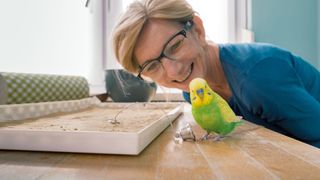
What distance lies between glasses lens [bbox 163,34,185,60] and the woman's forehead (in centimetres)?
2

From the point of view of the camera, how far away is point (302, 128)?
2.33 feet

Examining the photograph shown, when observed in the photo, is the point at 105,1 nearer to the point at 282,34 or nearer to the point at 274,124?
the point at 282,34

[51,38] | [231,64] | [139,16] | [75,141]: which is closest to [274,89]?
[231,64]

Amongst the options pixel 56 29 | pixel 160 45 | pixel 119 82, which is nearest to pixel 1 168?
pixel 160 45

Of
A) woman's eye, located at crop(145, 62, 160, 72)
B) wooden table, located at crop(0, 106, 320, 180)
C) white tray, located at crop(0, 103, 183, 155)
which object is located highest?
woman's eye, located at crop(145, 62, 160, 72)

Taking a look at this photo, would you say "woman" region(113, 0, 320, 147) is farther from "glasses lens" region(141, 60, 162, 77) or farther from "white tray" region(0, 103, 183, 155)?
"white tray" region(0, 103, 183, 155)

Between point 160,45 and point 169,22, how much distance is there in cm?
7

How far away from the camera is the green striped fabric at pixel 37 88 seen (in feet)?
2.53

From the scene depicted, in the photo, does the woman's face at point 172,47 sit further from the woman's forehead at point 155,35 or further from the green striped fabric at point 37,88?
the green striped fabric at point 37,88

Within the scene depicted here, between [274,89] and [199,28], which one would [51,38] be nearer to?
[199,28]

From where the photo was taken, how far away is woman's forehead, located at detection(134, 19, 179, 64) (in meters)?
0.77

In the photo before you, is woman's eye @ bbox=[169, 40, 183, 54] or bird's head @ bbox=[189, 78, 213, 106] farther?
woman's eye @ bbox=[169, 40, 183, 54]

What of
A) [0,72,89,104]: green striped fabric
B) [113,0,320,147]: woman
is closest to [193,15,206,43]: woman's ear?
[113,0,320,147]: woman

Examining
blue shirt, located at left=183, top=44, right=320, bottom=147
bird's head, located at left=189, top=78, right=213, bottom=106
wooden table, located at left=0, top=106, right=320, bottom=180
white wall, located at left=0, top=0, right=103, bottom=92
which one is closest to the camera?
wooden table, located at left=0, top=106, right=320, bottom=180
